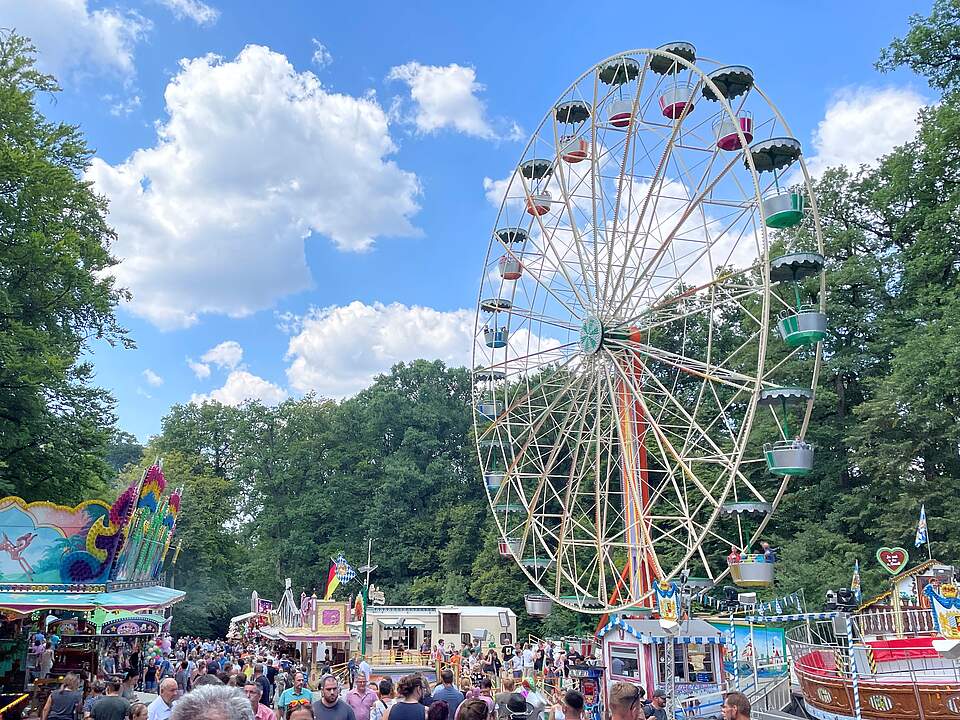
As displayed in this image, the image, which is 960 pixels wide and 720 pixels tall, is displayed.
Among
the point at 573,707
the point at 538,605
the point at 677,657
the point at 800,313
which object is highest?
the point at 800,313

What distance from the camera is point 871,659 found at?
11.4 m

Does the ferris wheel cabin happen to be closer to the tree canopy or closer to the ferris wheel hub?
the ferris wheel hub

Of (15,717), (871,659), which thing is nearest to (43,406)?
(15,717)

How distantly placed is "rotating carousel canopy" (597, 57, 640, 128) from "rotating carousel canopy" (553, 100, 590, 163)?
134cm

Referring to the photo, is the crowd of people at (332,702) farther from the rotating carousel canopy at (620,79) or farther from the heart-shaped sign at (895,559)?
the rotating carousel canopy at (620,79)

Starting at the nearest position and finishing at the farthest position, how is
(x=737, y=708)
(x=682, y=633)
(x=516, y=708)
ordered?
(x=737, y=708), (x=516, y=708), (x=682, y=633)

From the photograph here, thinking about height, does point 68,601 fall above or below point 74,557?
below

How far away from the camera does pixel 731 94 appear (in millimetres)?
20172

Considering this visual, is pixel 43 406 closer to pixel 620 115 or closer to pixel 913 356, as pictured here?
pixel 620 115

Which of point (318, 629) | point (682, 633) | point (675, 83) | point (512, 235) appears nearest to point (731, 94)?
point (675, 83)

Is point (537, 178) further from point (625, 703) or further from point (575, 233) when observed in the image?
point (625, 703)

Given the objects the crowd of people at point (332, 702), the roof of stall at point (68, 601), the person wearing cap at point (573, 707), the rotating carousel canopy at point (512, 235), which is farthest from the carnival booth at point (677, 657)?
the rotating carousel canopy at point (512, 235)

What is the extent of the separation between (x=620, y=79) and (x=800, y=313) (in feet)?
29.6

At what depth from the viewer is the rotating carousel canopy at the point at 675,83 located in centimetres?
2095
